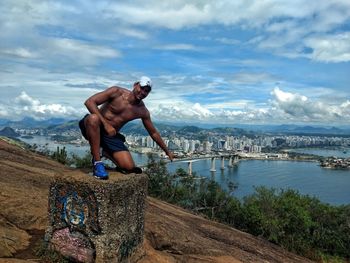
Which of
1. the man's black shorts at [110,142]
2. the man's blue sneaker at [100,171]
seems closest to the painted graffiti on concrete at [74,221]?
the man's blue sneaker at [100,171]

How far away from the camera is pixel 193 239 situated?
8.91 meters

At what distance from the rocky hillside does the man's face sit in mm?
1571

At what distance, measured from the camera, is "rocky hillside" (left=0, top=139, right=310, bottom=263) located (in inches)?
260

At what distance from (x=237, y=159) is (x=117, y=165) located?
102963mm

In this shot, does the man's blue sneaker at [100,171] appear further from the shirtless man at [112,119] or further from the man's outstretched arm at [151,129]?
the man's outstretched arm at [151,129]

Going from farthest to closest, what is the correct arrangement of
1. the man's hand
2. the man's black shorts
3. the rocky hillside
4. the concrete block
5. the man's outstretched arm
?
the man's outstretched arm, the rocky hillside, the man's black shorts, the man's hand, the concrete block

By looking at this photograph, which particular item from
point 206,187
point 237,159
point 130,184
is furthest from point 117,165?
point 237,159

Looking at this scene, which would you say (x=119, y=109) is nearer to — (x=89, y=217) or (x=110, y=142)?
(x=110, y=142)

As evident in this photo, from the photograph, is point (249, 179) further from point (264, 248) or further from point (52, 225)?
point (52, 225)

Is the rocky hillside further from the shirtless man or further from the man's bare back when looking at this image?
the man's bare back

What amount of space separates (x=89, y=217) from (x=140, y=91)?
195 cm

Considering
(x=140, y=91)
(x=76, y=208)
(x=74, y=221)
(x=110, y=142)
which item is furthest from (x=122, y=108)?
(x=74, y=221)

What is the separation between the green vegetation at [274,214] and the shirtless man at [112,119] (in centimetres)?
2044

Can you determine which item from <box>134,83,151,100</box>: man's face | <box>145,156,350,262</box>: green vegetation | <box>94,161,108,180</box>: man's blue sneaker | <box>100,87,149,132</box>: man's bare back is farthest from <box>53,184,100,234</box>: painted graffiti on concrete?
<box>145,156,350,262</box>: green vegetation
